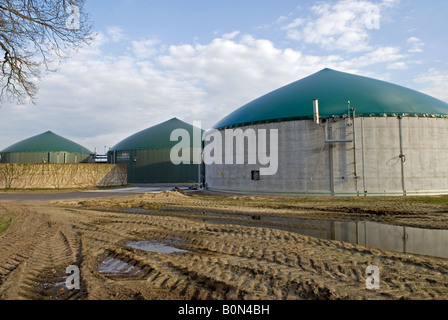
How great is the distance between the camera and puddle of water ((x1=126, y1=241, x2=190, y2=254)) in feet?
24.5

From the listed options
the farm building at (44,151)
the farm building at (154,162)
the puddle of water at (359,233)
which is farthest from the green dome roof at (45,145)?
the puddle of water at (359,233)

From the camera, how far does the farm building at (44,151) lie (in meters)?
50.3

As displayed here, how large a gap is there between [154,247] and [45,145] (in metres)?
53.2

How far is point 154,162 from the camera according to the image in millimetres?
46031

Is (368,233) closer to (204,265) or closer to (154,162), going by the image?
(204,265)

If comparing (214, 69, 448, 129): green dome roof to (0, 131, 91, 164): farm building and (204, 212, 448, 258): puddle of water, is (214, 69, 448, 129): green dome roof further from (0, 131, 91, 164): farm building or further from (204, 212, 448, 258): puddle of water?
(0, 131, 91, 164): farm building

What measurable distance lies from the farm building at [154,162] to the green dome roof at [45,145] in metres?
12.4

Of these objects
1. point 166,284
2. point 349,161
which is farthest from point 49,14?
point 349,161

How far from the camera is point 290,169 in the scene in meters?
21.9
